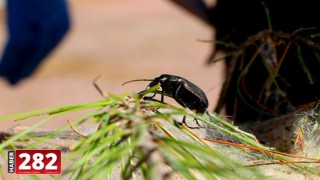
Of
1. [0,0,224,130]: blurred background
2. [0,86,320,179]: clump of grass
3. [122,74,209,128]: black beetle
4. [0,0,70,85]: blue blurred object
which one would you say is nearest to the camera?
[0,86,320,179]: clump of grass

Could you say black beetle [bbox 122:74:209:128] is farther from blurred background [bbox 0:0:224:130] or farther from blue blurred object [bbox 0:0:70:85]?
blurred background [bbox 0:0:224:130]

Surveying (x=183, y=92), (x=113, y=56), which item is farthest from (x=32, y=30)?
(x=113, y=56)

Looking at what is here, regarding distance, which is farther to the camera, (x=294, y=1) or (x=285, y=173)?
(x=294, y=1)

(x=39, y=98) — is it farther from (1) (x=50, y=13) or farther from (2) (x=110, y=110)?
(2) (x=110, y=110)

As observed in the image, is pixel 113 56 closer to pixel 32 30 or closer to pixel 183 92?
pixel 32 30

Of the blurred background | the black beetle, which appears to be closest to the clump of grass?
the black beetle

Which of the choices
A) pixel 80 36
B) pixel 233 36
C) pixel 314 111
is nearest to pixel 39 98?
pixel 80 36

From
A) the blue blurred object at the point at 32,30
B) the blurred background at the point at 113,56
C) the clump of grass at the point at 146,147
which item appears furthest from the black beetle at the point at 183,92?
the blurred background at the point at 113,56
